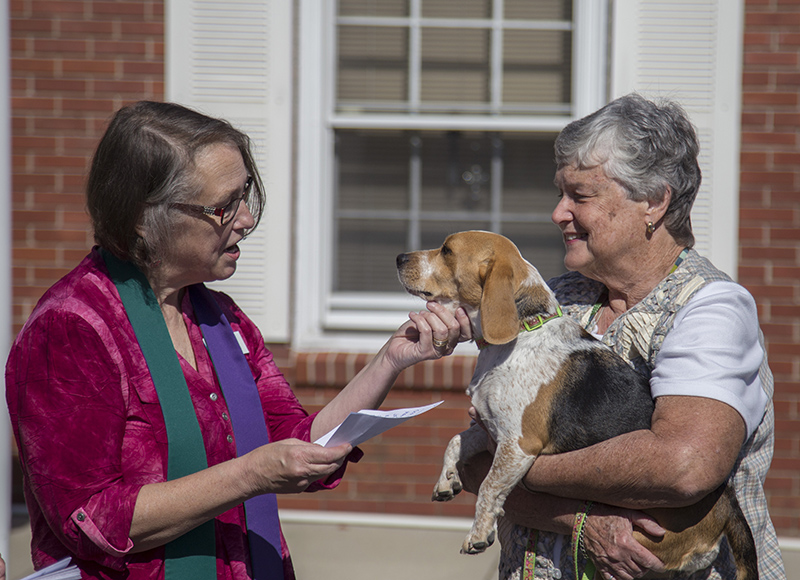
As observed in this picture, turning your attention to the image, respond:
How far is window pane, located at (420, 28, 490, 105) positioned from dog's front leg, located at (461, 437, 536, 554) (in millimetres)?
3375

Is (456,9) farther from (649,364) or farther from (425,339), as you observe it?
(649,364)

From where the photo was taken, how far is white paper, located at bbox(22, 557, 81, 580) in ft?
5.36

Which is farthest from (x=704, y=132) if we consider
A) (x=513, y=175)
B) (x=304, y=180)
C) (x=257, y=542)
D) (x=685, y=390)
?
(x=257, y=542)

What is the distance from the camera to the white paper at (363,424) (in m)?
1.66

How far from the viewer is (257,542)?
6.56 feet

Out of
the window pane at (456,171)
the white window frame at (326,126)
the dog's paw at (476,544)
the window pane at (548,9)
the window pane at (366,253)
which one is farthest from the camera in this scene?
the window pane at (366,253)

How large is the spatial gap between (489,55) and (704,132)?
1545 millimetres

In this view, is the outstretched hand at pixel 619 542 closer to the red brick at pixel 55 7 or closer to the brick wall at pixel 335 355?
the brick wall at pixel 335 355

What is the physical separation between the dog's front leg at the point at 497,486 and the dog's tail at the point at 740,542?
1.85 ft

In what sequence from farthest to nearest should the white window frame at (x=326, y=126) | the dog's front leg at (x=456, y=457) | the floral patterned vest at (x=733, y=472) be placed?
the white window frame at (x=326, y=126), the dog's front leg at (x=456, y=457), the floral patterned vest at (x=733, y=472)

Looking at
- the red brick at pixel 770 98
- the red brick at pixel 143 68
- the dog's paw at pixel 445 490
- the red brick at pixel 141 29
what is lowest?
the dog's paw at pixel 445 490

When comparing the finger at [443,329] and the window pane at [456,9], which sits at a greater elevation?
the window pane at [456,9]

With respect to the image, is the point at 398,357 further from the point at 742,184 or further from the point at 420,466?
the point at 742,184

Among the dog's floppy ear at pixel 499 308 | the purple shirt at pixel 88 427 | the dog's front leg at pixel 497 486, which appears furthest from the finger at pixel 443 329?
the purple shirt at pixel 88 427
